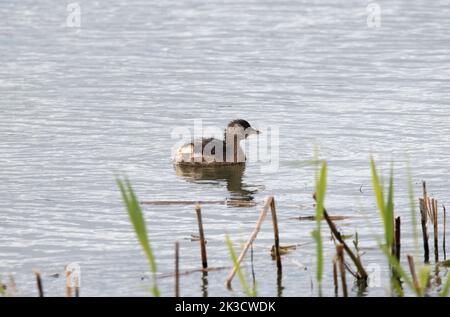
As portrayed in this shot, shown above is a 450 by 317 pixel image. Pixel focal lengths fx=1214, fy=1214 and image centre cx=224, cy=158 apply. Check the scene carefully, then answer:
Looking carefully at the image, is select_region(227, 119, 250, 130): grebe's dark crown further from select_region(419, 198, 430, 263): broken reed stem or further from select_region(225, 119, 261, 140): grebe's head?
select_region(419, 198, 430, 263): broken reed stem

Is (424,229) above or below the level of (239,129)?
below

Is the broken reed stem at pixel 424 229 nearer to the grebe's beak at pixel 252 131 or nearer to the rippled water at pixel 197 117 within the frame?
the rippled water at pixel 197 117

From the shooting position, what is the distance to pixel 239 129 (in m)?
14.8

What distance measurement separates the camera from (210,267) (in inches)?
372

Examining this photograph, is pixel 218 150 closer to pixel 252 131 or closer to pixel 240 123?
pixel 240 123

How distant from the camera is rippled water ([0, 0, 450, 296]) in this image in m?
10.2

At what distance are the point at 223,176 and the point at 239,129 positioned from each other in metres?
0.89

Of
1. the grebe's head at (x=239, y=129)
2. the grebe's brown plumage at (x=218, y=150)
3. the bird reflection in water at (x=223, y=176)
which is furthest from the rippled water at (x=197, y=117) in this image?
the grebe's head at (x=239, y=129)

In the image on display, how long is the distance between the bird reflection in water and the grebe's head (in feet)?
1.35

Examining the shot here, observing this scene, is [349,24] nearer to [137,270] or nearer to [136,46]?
[136,46]

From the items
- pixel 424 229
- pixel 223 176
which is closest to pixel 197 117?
pixel 223 176

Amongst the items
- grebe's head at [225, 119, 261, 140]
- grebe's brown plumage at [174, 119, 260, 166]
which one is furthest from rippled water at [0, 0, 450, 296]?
grebe's head at [225, 119, 261, 140]

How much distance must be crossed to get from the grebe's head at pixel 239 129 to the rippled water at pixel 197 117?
0.39 metres

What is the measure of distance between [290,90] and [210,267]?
8497 mm
